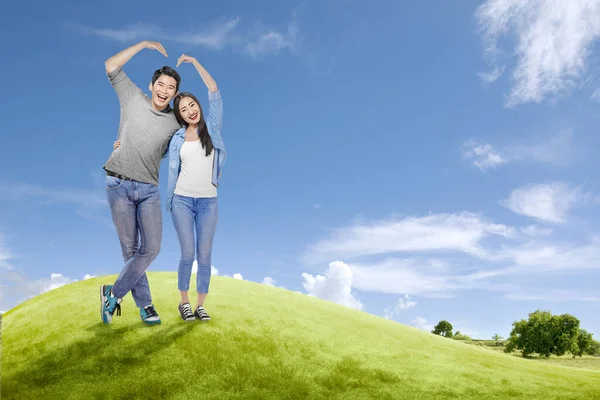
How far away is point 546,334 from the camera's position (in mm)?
58781

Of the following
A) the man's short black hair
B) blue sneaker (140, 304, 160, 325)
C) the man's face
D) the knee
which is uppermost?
the man's short black hair

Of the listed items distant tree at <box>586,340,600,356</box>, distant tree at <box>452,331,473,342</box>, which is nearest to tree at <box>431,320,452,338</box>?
distant tree at <box>452,331,473,342</box>

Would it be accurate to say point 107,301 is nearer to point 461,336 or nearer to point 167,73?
point 167,73

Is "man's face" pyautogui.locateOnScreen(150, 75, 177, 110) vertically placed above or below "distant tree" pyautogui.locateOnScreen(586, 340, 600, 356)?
above

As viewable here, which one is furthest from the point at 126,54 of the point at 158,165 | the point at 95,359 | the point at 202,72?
the point at 95,359

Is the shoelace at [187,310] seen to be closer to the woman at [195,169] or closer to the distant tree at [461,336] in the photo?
the woman at [195,169]

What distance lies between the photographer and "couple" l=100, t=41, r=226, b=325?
30.5 ft

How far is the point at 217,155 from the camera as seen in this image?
9828 mm

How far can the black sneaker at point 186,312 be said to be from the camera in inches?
437

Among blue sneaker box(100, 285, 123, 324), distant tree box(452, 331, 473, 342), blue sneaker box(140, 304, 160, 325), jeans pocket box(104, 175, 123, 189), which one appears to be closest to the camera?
jeans pocket box(104, 175, 123, 189)

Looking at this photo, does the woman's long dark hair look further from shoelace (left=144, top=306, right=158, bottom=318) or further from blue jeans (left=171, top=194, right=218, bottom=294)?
shoelace (left=144, top=306, right=158, bottom=318)

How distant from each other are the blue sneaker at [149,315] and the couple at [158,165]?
1355 millimetres

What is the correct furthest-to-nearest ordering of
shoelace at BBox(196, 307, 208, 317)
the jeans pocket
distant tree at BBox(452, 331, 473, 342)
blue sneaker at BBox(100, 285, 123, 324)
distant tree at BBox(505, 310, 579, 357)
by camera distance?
distant tree at BBox(452, 331, 473, 342), distant tree at BBox(505, 310, 579, 357), shoelace at BBox(196, 307, 208, 317), blue sneaker at BBox(100, 285, 123, 324), the jeans pocket

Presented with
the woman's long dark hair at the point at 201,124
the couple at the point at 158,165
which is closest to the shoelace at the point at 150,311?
the couple at the point at 158,165
